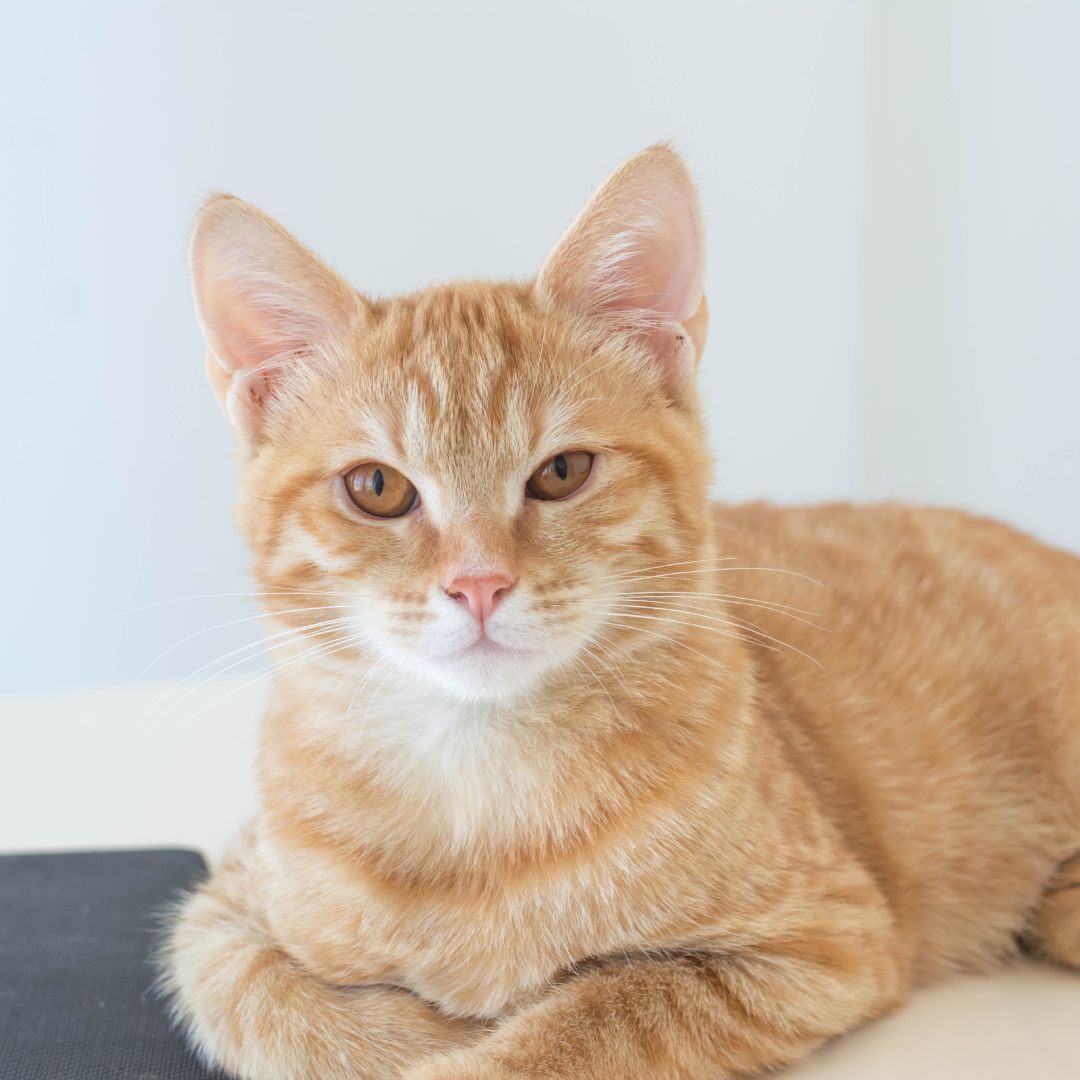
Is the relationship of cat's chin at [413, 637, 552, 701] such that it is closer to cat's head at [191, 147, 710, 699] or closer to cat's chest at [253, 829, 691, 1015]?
cat's head at [191, 147, 710, 699]

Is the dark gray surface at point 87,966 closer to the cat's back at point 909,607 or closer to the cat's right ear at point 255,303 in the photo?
the cat's right ear at point 255,303

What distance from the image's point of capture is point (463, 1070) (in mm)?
1273

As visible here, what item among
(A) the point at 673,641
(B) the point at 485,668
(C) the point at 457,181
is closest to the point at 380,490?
(B) the point at 485,668

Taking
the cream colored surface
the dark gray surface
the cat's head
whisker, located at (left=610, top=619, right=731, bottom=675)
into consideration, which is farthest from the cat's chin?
the cream colored surface

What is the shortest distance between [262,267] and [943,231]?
6.33ft

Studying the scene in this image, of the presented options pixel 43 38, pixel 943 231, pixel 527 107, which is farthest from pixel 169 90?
pixel 943 231

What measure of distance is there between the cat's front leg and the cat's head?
35cm

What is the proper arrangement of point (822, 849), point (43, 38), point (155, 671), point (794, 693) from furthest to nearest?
point (155, 671) < point (43, 38) < point (794, 693) < point (822, 849)

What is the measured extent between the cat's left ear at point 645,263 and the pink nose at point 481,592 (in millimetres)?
428

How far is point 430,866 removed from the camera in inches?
56.7

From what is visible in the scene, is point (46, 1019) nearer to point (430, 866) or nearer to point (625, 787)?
point (430, 866)

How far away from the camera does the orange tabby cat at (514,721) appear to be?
53.6 inches

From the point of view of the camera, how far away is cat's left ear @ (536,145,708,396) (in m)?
1.49

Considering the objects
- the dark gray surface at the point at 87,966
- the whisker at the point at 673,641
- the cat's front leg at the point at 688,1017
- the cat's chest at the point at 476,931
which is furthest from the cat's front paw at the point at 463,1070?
the whisker at the point at 673,641
